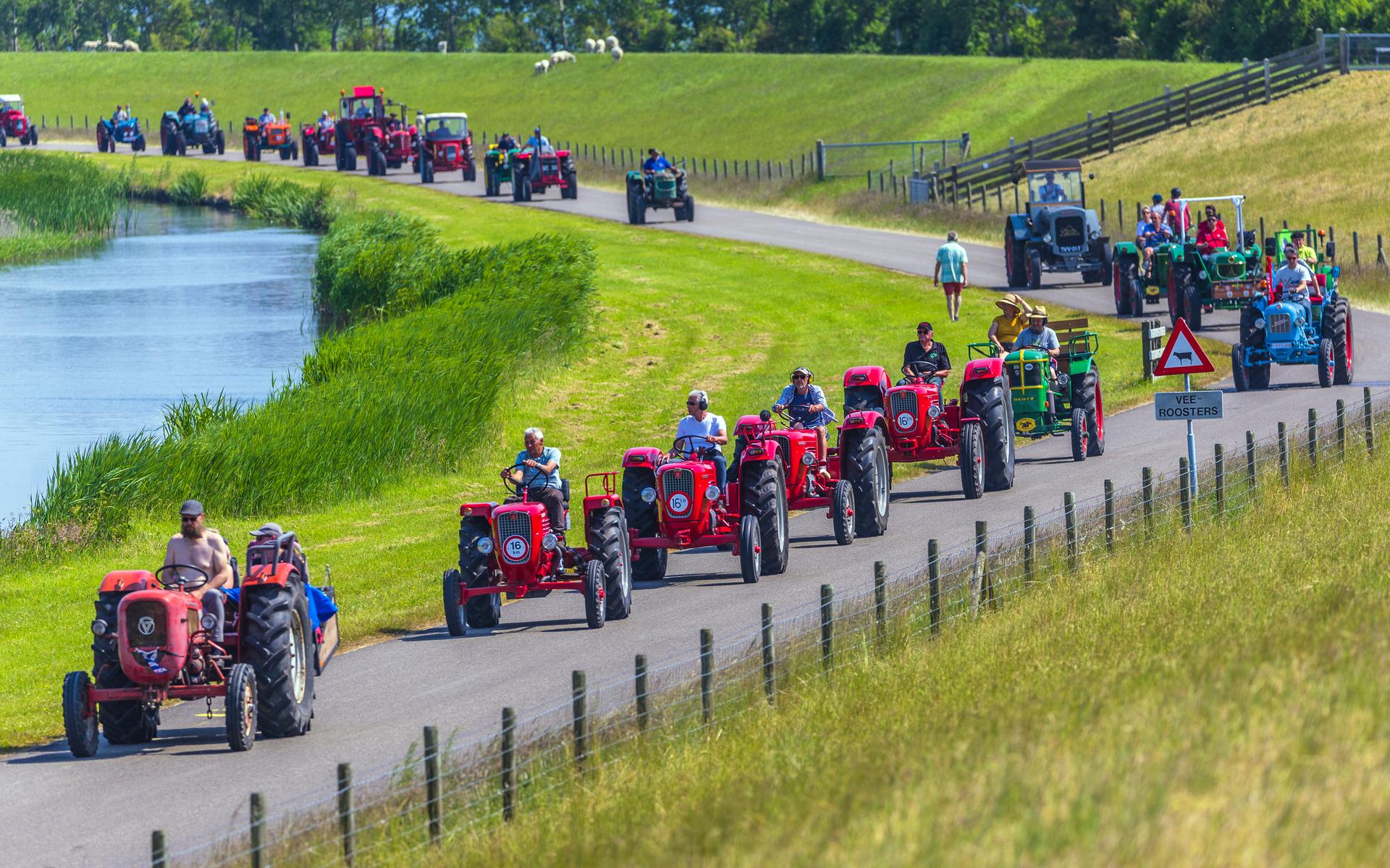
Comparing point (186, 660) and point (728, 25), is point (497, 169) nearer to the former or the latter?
point (186, 660)

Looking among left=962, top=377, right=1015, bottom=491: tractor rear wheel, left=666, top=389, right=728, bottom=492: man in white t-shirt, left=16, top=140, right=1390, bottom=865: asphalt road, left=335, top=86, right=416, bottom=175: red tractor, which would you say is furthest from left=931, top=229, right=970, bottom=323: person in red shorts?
left=335, top=86, right=416, bottom=175: red tractor

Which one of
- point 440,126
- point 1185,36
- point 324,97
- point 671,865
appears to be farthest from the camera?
point 324,97

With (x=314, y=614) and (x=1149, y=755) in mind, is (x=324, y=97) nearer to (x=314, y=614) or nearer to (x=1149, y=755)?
(x=314, y=614)

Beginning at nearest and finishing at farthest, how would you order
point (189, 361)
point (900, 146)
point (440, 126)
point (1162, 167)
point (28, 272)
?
point (189, 361) → point (28, 272) → point (1162, 167) → point (440, 126) → point (900, 146)

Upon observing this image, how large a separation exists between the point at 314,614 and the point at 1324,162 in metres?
46.2

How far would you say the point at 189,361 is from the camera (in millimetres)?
38938

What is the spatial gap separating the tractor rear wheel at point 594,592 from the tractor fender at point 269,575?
2945mm

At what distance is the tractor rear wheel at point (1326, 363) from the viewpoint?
27.3m

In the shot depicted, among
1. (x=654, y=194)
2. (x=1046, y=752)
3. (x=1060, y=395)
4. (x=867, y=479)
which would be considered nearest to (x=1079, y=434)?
(x=1060, y=395)

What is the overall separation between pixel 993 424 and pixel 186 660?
1092 cm

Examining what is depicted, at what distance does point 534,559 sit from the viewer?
15789mm

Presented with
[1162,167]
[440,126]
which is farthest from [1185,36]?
[440,126]

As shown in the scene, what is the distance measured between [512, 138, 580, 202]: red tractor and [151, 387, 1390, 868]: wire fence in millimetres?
39245

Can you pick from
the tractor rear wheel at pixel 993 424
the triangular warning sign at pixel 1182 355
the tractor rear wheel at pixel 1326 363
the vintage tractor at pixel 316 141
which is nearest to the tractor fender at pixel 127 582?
the triangular warning sign at pixel 1182 355
